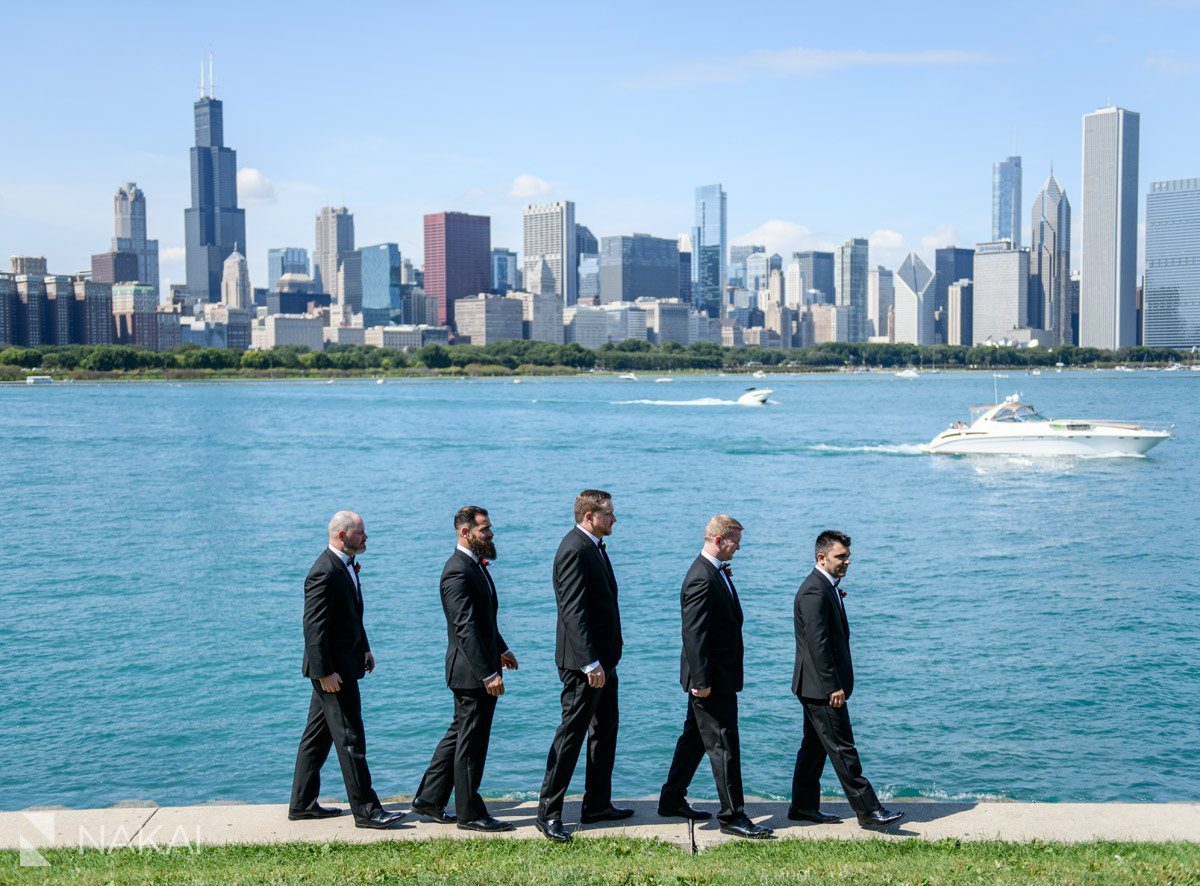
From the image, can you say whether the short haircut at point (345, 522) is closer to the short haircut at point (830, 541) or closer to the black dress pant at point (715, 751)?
the black dress pant at point (715, 751)

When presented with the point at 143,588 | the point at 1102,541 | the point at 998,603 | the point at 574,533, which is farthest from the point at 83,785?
the point at 1102,541

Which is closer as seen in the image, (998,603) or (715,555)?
(715,555)

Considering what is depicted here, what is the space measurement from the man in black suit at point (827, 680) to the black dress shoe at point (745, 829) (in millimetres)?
468

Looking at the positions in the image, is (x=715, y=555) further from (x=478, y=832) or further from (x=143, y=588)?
(x=143, y=588)

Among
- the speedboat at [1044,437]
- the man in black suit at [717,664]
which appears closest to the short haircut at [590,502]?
the man in black suit at [717,664]

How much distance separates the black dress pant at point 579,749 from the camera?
9281 mm

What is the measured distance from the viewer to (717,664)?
9336mm

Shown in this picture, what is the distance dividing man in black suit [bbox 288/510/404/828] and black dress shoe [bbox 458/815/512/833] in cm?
55

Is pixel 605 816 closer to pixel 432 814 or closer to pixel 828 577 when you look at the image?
pixel 432 814

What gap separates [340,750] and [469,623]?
1.41m

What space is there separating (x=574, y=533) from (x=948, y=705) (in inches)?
392

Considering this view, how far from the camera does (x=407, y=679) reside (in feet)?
63.4

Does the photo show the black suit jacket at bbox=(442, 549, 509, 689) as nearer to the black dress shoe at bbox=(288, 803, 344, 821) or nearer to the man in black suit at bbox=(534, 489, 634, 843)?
the man in black suit at bbox=(534, 489, 634, 843)

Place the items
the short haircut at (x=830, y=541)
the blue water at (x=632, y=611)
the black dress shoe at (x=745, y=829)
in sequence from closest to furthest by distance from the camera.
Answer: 1. the black dress shoe at (x=745, y=829)
2. the short haircut at (x=830, y=541)
3. the blue water at (x=632, y=611)
